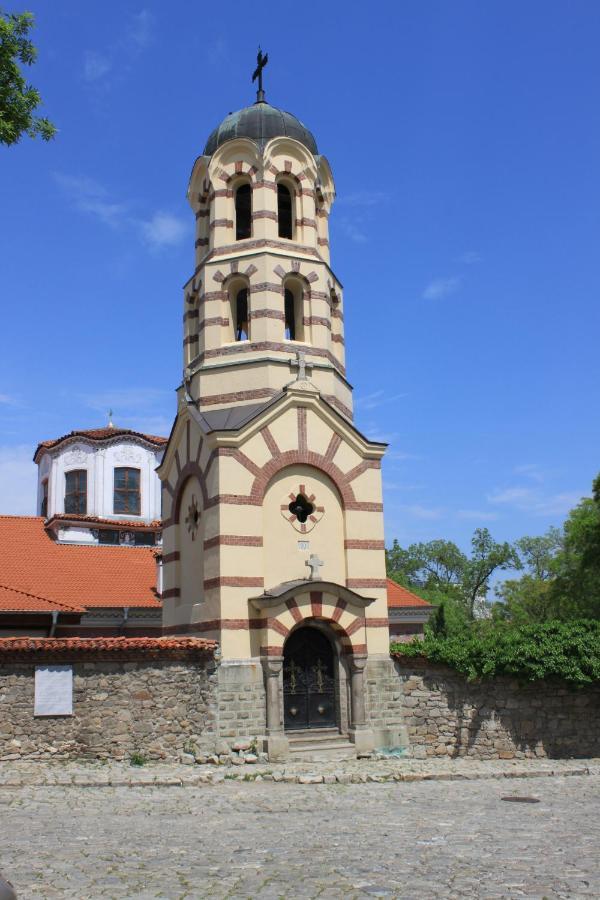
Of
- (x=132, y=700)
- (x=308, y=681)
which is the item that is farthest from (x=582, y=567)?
(x=132, y=700)

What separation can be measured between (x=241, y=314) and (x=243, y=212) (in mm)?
2744

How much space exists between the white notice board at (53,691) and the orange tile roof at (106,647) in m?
0.27

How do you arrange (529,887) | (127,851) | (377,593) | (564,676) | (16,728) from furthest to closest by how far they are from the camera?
(377,593) < (564,676) < (16,728) < (127,851) < (529,887)

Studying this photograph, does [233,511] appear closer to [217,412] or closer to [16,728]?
[217,412]

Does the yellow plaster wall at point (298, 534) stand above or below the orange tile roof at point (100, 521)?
below

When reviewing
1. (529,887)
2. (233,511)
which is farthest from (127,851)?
(233,511)

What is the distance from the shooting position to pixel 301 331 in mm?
20516

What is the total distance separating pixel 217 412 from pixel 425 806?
10318 mm

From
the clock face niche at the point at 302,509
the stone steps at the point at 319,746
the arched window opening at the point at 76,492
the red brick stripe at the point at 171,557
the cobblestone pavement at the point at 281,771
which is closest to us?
the cobblestone pavement at the point at 281,771

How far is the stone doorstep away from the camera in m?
13.4

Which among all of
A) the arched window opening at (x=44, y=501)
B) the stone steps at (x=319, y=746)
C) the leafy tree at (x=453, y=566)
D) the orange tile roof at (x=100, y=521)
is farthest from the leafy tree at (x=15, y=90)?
the leafy tree at (x=453, y=566)

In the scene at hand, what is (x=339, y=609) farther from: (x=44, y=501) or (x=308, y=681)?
(x=44, y=501)

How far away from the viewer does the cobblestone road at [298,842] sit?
7.36 m

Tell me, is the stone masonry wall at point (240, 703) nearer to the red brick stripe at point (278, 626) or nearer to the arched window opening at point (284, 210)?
the red brick stripe at point (278, 626)
